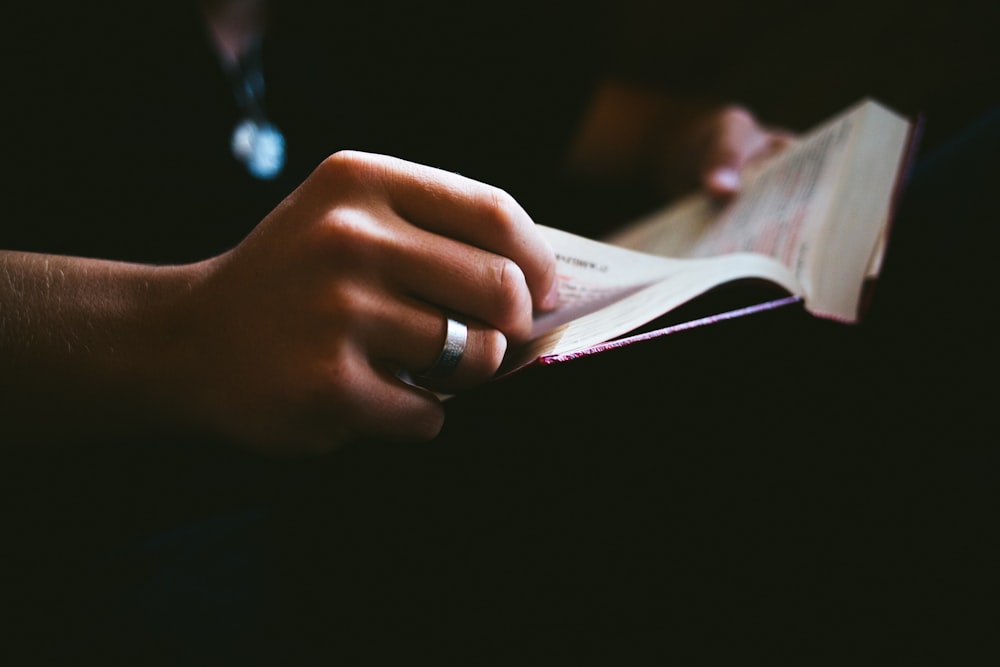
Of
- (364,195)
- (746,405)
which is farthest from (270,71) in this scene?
(746,405)

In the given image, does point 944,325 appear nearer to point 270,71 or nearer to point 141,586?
point 141,586

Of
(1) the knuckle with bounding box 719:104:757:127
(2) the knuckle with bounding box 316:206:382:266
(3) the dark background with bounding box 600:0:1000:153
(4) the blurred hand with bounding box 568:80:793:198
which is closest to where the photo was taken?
(2) the knuckle with bounding box 316:206:382:266

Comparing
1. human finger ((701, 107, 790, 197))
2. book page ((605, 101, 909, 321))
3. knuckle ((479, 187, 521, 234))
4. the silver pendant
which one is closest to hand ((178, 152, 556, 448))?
knuckle ((479, 187, 521, 234))

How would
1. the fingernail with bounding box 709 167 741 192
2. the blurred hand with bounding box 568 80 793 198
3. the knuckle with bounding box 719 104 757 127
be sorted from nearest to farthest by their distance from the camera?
1. the fingernail with bounding box 709 167 741 192
2. the knuckle with bounding box 719 104 757 127
3. the blurred hand with bounding box 568 80 793 198

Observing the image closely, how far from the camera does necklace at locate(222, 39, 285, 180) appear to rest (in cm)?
79

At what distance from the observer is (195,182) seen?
2.54ft

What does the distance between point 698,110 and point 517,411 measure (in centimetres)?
186

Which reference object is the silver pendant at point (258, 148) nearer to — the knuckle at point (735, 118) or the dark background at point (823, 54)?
the knuckle at point (735, 118)

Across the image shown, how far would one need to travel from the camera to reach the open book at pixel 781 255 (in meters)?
0.40

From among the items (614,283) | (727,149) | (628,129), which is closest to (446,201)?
(614,283)

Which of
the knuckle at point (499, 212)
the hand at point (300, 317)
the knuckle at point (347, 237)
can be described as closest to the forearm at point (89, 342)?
the hand at point (300, 317)

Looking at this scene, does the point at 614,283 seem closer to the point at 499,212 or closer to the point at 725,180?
the point at 499,212

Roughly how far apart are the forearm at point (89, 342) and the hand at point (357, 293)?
31 mm

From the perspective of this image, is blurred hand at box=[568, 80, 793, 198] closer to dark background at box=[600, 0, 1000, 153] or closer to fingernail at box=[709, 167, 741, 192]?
dark background at box=[600, 0, 1000, 153]
